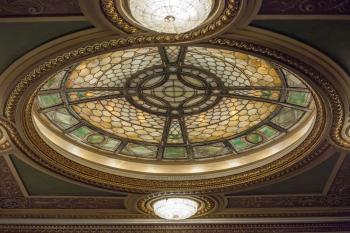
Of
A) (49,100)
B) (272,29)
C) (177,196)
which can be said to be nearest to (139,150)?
(177,196)

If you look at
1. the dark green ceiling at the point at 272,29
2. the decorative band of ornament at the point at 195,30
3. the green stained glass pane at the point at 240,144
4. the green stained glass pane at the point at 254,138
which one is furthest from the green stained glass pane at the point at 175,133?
the dark green ceiling at the point at 272,29

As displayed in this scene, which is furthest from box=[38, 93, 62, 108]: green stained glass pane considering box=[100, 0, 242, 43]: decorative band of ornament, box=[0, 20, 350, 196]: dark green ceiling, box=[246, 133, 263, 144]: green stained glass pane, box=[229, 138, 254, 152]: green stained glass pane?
box=[246, 133, 263, 144]: green stained glass pane

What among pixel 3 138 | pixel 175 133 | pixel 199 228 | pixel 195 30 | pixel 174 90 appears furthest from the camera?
pixel 199 228

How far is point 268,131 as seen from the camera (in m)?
10.8

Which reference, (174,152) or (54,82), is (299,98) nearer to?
(174,152)

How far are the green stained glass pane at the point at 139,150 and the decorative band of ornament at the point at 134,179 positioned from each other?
2.06 ft

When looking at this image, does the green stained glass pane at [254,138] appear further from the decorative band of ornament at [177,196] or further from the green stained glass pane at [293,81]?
the green stained glass pane at [293,81]

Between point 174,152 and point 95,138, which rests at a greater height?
point 174,152

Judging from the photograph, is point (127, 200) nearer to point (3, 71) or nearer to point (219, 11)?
point (3, 71)

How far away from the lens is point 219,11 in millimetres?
6594

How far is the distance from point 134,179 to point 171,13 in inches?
220

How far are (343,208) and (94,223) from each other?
5.22m

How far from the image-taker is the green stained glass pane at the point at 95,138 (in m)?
11.0

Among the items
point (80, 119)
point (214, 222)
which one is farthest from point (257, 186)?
point (80, 119)
